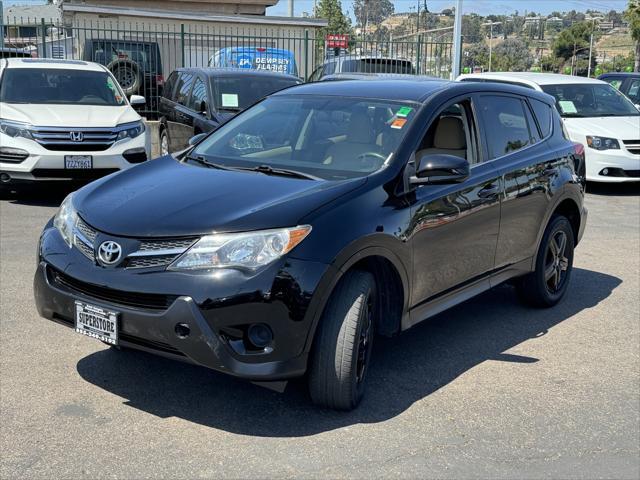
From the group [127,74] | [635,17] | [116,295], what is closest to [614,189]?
[127,74]

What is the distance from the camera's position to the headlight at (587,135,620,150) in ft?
39.9

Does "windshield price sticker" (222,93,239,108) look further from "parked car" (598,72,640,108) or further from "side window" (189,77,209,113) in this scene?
"parked car" (598,72,640,108)

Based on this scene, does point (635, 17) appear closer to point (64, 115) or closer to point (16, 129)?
point (64, 115)

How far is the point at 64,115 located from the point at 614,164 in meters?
7.95

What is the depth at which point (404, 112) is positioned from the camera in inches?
192

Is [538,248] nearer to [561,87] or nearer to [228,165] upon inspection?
[228,165]

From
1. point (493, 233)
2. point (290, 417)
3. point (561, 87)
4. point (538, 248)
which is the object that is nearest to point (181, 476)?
point (290, 417)

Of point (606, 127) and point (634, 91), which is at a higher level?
point (634, 91)

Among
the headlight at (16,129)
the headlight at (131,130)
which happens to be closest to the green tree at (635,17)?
the headlight at (131,130)

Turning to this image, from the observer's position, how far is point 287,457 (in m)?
3.73

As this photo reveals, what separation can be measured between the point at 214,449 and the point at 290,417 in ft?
1.71

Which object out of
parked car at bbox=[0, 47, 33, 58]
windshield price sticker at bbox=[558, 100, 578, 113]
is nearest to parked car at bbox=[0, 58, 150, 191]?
windshield price sticker at bbox=[558, 100, 578, 113]

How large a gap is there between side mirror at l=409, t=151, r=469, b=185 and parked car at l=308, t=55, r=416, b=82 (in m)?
12.9

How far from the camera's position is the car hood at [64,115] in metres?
9.54
